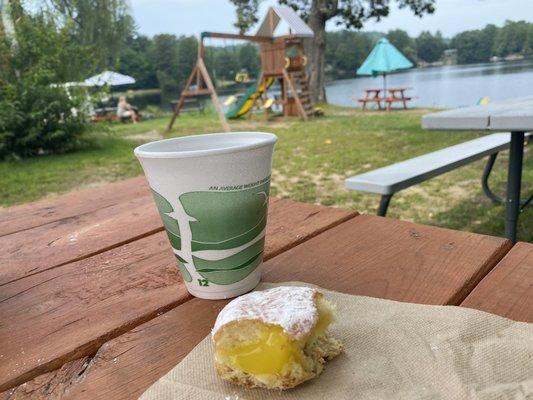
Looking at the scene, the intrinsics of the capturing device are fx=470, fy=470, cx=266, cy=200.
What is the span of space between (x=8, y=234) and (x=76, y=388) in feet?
2.12

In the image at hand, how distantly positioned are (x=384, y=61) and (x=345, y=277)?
41.4 feet

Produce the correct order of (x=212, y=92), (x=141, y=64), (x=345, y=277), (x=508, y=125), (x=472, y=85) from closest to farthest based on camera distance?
1. (x=345, y=277)
2. (x=508, y=125)
3. (x=212, y=92)
4. (x=472, y=85)
5. (x=141, y=64)

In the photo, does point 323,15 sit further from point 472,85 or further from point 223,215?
point 223,215

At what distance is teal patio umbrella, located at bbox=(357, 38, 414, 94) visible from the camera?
1215 cm

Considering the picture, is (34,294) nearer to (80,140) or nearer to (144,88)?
(80,140)

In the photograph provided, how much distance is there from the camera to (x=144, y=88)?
30141 millimetres

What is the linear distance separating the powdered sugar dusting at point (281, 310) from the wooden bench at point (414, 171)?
1530mm

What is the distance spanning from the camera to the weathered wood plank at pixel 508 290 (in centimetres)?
51

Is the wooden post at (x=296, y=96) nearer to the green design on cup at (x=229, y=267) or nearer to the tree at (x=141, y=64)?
the green design on cup at (x=229, y=267)

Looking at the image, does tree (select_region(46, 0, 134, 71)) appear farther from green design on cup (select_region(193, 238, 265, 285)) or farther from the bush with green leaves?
green design on cup (select_region(193, 238, 265, 285))

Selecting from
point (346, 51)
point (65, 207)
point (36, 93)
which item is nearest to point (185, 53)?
point (346, 51)

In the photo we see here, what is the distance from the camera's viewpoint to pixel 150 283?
0.66 m

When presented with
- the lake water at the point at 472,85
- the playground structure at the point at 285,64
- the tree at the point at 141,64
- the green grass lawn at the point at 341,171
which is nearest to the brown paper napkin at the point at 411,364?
the green grass lawn at the point at 341,171

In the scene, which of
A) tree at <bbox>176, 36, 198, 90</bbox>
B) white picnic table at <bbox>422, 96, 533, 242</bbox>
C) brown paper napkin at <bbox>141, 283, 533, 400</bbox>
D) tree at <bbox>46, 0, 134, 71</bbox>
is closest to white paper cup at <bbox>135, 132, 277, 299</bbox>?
brown paper napkin at <bbox>141, 283, 533, 400</bbox>
